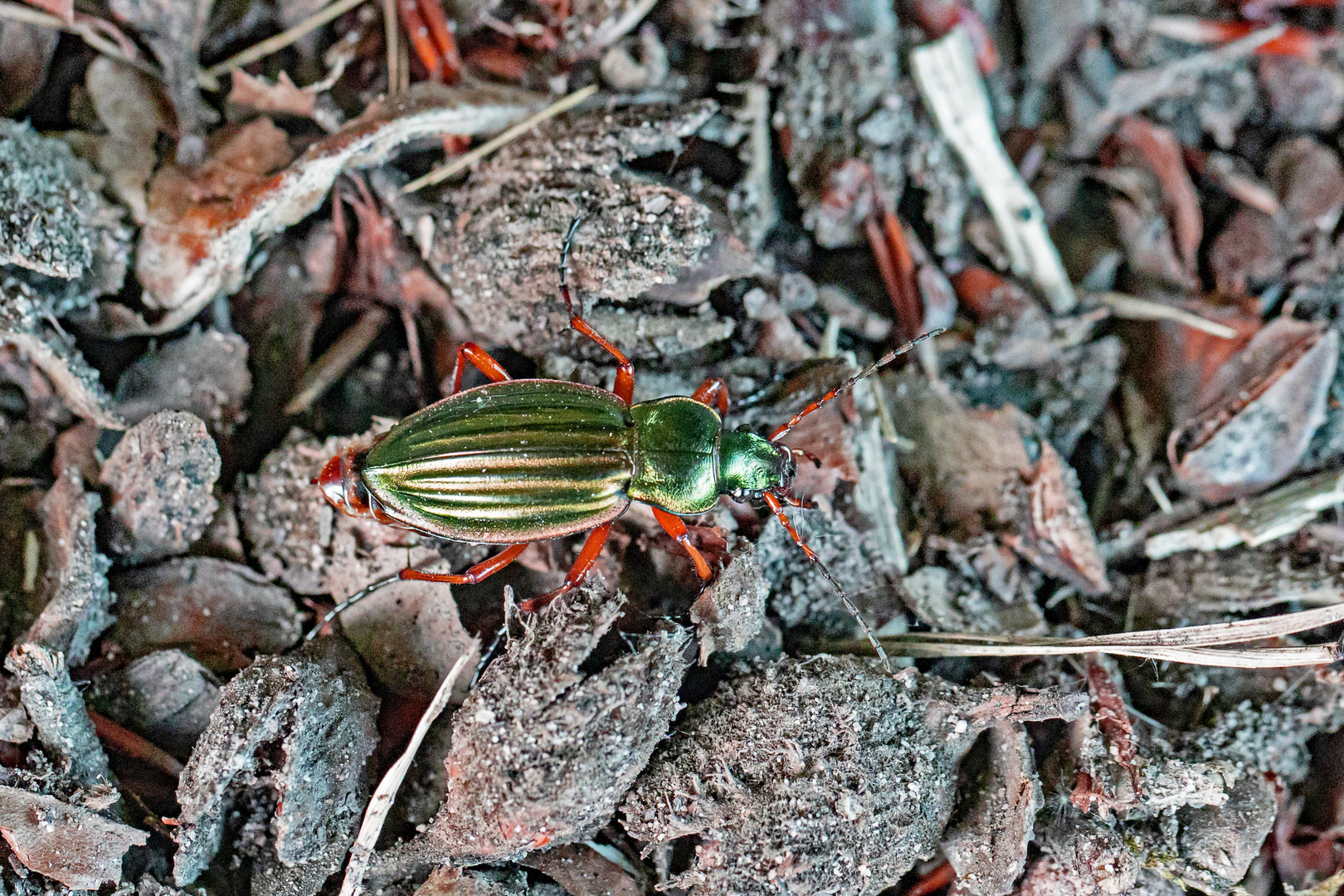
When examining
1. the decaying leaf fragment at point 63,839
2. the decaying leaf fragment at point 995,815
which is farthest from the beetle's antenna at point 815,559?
the decaying leaf fragment at point 63,839

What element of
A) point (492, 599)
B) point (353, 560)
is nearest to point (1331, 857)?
point (492, 599)

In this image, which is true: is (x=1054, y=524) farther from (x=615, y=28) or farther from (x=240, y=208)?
(x=240, y=208)

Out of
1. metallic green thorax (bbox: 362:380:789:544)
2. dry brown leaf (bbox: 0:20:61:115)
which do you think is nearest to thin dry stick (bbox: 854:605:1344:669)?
metallic green thorax (bbox: 362:380:789:544)

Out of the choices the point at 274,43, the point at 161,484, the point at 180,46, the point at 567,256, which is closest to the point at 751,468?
the point at 567,256

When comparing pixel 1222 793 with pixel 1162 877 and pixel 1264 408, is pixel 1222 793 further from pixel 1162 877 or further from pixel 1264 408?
pixel 1264 408

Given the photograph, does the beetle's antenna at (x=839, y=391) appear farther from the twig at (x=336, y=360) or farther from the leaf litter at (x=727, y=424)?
the twig at (x=336, y=360)

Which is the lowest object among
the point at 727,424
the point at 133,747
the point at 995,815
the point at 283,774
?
the point at 995,815

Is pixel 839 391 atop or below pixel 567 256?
below
